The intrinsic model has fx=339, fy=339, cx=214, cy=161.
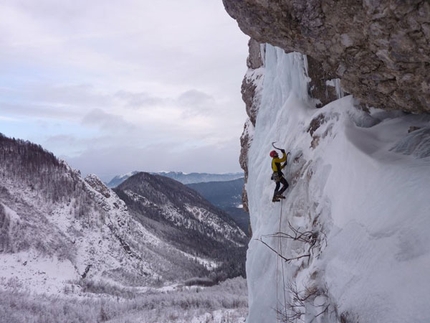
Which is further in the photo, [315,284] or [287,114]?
[287,114]

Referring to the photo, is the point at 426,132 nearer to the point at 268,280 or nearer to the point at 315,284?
the point at 315,284

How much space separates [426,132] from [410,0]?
2.45 m

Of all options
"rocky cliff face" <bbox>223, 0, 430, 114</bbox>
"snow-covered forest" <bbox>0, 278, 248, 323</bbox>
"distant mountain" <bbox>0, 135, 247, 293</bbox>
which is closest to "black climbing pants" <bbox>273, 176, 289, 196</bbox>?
"rocky cliff face" <bbox>223, 0, 430, 114</bbox>

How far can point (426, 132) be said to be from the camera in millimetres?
5543

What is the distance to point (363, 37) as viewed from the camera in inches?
196

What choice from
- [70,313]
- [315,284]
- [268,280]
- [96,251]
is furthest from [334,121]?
[96,251]

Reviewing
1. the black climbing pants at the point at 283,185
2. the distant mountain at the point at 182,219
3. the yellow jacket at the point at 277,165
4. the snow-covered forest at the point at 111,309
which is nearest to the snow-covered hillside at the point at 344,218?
the black climbing pants at the point at 283,185

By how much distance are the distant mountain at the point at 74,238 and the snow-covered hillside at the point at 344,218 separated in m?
40.6

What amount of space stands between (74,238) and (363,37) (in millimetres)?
58197

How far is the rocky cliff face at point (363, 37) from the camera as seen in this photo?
425cm

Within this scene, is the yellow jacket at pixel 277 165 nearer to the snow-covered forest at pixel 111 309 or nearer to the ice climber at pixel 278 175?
the ice climber at pixel 278 175

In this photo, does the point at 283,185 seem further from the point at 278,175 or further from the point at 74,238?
the point at 74,238

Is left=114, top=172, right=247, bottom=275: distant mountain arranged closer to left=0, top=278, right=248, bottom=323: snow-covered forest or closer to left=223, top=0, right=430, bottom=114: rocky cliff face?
left=0, top=278, right=248, bottom=323: snow-covered forest

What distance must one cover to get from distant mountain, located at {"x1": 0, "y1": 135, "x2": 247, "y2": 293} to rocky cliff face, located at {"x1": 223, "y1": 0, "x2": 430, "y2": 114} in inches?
1712
